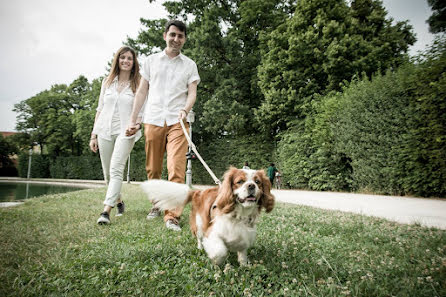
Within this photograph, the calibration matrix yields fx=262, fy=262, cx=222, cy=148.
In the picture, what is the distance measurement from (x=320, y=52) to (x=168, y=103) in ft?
40.1

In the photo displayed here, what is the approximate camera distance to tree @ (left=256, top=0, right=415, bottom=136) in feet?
44.6

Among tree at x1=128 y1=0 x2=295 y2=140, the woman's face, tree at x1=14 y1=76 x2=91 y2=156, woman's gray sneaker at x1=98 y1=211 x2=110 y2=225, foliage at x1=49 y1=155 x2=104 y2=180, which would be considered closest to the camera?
woman's gray sneaker at x1=98 y1=211 x2=110 y2=225

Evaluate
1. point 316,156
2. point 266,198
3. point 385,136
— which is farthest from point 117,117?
point 316,156

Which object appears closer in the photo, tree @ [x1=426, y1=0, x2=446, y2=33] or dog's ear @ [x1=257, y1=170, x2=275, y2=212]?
dog's ear @ [x1=257, y1=170, x2=275, y2=212]

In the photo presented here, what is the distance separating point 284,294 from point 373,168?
9589 millimetres

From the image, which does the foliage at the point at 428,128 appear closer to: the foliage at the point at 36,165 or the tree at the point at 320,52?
the tree at the point at 320,52

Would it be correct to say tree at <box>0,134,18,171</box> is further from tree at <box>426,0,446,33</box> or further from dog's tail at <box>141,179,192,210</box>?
tree at <box>426,0,446,33</box>

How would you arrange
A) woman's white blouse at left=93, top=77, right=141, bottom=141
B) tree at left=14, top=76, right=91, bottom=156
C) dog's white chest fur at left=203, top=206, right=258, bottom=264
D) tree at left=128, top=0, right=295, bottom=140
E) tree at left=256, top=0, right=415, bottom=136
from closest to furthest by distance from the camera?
dog's white chest fur at left=203, top=206, right=258, bottom=264 < woman's white blouse at left=93, top=77, right=141, bottom=141 < tree at left=256, top=0, right=415, bottom=136 < tree at left=128, top=0, right=295, bottom=140 < tree at left=14, top=76, right=91, bottom=156

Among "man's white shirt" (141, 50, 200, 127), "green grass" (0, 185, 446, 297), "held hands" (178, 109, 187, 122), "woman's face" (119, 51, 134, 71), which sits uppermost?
"woman's face" (119, 51, 134, 71)

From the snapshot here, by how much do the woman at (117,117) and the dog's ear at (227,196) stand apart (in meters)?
2.32

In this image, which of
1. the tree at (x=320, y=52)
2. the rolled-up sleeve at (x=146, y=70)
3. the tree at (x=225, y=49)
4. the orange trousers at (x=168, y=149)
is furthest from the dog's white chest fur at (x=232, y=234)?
the tree at (x=225, y=49)

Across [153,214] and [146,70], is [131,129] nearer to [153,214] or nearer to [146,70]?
[146,70]

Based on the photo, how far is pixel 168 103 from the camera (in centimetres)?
407

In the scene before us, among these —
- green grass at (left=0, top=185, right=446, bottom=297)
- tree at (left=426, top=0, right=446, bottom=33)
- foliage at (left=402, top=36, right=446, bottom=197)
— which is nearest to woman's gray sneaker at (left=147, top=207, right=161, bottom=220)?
green grass at (left=0, top=185, right=446, bottom=297)
